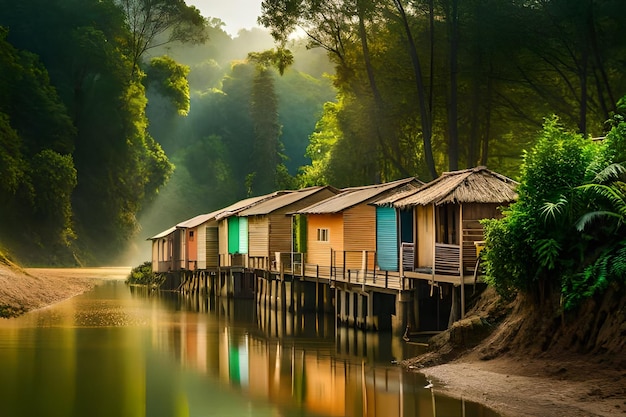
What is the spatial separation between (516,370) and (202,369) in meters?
9.88

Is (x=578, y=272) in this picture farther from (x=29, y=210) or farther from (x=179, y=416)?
(x=29, y=210)

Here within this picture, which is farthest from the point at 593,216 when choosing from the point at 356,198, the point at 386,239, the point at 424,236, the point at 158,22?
the point at 158,22

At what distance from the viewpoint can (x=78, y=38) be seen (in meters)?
84.9

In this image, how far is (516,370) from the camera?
74.6 ft

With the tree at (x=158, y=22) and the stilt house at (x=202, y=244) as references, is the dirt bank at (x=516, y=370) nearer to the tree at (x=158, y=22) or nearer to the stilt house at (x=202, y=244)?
the stilt house at (x=202, y=244)

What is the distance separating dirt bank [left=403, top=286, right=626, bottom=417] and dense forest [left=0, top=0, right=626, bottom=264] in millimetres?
13246

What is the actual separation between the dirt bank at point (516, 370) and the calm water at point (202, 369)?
74 centimetres

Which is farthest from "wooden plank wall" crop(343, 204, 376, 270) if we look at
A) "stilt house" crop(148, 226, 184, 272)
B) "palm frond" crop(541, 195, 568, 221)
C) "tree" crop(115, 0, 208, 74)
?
"tree" crop(115, 0, 208, 74)

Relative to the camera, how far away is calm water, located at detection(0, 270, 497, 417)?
2189 centimetres

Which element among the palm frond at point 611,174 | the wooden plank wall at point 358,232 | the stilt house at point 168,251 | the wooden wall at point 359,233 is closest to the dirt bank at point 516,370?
the palm frond at point 611,174

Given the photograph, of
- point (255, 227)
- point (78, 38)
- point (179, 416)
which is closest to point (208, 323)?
point (255, 227)

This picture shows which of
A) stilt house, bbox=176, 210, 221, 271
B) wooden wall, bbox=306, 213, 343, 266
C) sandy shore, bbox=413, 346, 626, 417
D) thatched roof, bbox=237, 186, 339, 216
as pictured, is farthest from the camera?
stilt house, bbox=176, 210, 221, 271

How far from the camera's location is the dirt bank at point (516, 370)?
19828 millimetres

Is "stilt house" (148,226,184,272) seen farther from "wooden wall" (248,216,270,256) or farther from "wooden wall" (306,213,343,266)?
"wooden wall" (306,213,343,266)
